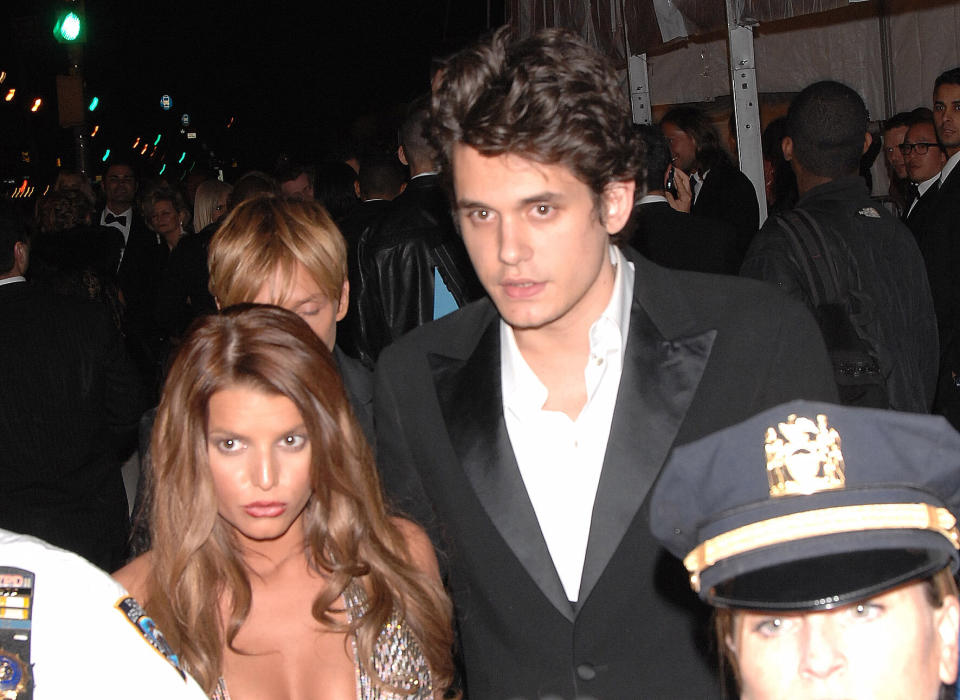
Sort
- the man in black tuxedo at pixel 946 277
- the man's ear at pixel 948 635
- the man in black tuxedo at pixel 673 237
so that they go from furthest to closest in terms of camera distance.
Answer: the man in black tuxedo at pixel 673 237 < the man in black tuxedo at pixel 946 277 < the man's ear at pixel 948 635

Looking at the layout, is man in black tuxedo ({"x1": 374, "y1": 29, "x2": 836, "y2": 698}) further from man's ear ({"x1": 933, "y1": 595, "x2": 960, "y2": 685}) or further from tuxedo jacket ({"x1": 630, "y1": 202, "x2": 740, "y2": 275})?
tuxedo jacket ({"x1": 630, "y1": 202, "x2": 740, "y2": 275})

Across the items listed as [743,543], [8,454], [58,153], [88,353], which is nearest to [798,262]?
[743,543]

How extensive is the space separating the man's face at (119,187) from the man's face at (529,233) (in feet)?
26.7

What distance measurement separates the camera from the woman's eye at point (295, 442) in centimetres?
280

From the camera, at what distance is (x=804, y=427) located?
1.87 metres

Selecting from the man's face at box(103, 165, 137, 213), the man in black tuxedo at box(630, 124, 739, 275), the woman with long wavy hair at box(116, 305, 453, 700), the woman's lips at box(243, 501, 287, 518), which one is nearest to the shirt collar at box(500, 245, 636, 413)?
the woman with long wavy hair at box(116, 305, 453, 700)

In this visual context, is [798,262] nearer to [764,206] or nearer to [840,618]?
[840,618]

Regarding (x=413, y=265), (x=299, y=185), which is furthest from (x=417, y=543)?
(x=299, y=185)

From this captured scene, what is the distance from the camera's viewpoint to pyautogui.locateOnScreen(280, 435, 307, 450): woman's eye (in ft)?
9.20

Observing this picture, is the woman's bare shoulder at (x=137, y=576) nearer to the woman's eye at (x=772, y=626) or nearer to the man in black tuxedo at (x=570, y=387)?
the man in black tuxedo at (x=570, y=387)

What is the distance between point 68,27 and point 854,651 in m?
12.3

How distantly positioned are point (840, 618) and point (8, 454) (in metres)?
3.90

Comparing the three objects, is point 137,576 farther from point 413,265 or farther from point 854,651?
point 413,265

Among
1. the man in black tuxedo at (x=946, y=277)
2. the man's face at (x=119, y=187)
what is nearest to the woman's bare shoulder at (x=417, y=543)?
the man in black tuxedo at (x=946, y=277)
